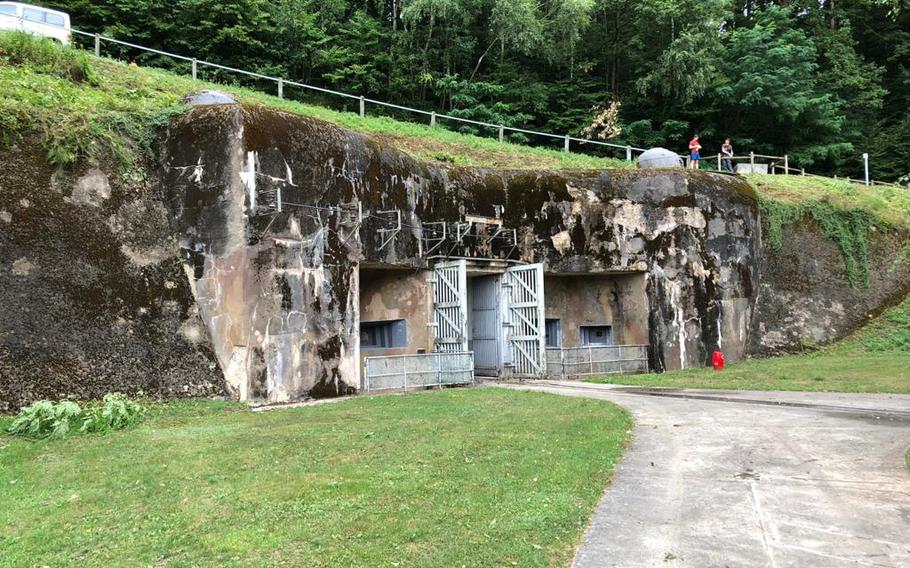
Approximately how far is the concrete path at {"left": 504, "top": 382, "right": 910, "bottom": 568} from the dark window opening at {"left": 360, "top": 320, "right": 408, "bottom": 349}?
23.8 feet

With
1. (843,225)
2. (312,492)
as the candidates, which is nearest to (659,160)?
(843,225)

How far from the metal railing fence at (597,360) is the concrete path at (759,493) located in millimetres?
6922

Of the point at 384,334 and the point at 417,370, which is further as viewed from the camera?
the point at 384,334

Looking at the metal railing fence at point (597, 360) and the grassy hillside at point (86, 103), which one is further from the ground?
the grassy hillside at point (86, 103)

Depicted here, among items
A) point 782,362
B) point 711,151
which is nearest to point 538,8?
point 711,151

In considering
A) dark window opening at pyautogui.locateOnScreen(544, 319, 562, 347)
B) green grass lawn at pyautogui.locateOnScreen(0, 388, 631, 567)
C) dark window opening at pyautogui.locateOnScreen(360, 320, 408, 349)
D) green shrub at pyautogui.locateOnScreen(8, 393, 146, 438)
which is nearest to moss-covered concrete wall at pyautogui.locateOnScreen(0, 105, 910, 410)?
green shrub at pyautogui.locateOnScreen(8, 393, 146, 438)

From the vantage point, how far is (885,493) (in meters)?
6.17

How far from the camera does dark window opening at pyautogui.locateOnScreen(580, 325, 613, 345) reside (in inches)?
797

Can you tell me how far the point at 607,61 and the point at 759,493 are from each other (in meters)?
33.0

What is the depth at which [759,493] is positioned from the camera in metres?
6.26

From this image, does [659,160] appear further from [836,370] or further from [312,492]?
[312,492]

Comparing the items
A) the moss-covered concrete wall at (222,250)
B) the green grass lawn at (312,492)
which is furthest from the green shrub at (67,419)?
the moss-covered concrete wall at (222,250)

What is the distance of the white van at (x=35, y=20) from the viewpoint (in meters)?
18.2

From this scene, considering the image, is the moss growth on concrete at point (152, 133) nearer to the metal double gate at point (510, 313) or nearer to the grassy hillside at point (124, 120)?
the grassy hillside at point (124, 120)
